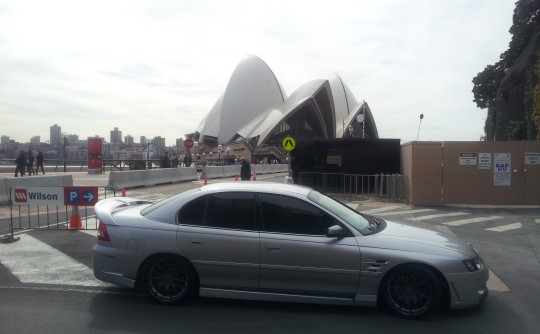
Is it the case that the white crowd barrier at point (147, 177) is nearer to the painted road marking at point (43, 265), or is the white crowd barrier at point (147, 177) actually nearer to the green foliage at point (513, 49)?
the painted road marking at point (43, 265)

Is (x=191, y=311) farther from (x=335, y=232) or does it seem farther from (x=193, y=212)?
(x=335, y=232)

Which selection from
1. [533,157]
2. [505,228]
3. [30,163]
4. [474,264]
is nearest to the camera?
[474,264]

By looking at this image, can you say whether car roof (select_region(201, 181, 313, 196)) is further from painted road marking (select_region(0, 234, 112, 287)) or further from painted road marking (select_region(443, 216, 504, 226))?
painted road marking (select_region(443, 216, 504, 226))

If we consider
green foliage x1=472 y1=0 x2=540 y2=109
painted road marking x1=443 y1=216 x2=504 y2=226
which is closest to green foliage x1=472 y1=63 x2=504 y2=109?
green foliage x1=472 y1=0 x2=540 y2=109

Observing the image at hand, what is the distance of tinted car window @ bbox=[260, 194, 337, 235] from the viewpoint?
212 inches

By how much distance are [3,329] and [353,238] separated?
368cm

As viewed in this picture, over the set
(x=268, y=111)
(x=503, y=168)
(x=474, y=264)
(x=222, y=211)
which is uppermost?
(x=268, y=111)

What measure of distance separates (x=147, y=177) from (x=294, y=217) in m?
19.4

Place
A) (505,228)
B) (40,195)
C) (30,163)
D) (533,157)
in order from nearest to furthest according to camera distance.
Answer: (40,195) → (505,228) → (533,157) → (30,163)

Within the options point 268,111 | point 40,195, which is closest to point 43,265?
point 40,195

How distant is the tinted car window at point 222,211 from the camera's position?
217 inches

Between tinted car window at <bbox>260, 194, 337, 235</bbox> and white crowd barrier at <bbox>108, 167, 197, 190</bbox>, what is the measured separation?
15084 mm

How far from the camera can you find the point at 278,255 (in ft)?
17.3

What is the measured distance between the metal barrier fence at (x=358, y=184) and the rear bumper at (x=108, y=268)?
12.6m
